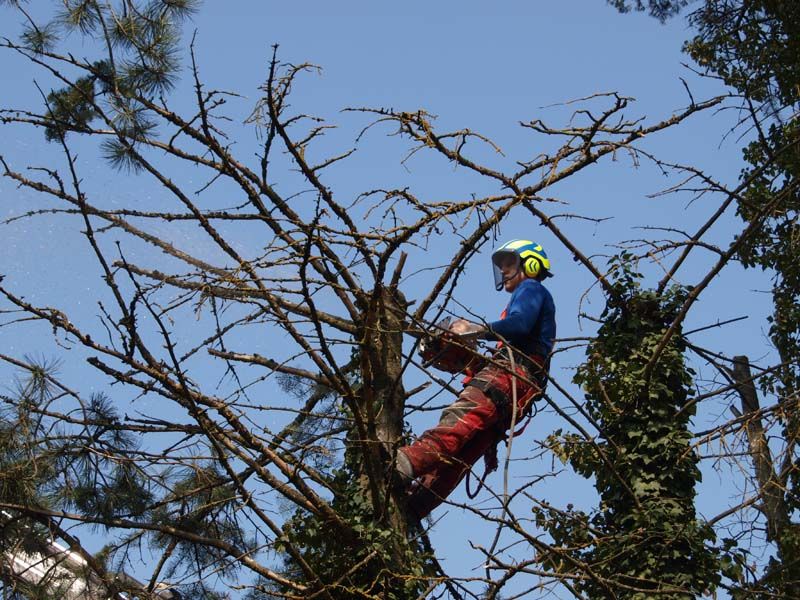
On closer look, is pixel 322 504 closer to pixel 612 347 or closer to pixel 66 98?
pixel 612 347

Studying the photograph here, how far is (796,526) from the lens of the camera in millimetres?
10211

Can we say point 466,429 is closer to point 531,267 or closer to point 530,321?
point 530,321

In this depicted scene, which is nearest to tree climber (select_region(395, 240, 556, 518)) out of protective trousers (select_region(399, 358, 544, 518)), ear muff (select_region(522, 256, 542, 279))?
protective trousers (select_region(399, 358, 544, 518))

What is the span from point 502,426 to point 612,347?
2.59 ft

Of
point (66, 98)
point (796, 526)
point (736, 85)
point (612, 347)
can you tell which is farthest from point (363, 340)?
point (736, 85)

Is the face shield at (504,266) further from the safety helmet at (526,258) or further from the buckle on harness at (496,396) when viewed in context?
the buckle on harness at (496,396)

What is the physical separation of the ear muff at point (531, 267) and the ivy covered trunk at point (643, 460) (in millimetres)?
482

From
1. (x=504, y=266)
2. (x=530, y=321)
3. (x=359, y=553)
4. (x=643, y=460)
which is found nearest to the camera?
(x=359, y=553)

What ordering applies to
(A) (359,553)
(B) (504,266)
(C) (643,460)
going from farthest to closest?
(B) (504,266), (C) (643,460), (A) (359,553)

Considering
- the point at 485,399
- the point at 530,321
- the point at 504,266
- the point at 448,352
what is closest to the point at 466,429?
the point at 485,399

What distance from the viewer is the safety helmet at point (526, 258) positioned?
295 inches

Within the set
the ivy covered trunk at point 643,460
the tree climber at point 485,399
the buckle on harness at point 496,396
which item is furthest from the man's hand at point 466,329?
the ivy covered trunk at point 643,460

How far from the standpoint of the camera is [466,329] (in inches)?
268

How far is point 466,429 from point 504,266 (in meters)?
1.24
